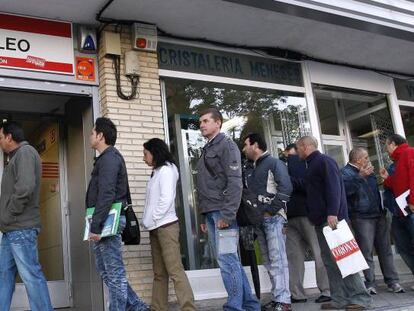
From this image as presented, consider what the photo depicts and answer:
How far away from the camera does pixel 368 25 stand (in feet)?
24.0

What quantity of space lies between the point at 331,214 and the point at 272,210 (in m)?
0.62

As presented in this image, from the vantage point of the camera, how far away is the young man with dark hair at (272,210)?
5.39 m

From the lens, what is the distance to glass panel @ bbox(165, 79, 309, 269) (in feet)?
22.3

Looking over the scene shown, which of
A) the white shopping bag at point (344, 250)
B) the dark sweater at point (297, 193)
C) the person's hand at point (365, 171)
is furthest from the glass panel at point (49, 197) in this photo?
the person's hand at point (365, 171)

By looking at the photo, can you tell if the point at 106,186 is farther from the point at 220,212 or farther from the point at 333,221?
the point at 333,221

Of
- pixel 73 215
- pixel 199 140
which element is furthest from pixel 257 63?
pixel 73 215

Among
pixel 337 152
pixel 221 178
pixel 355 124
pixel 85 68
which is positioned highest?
pixel 85 68

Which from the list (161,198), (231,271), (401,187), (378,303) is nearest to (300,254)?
(378,303)

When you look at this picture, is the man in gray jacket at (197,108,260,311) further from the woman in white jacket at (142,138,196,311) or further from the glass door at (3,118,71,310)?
the glass door at (3,118,71,310)

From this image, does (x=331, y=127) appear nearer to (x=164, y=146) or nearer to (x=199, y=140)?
(x=199, y=140)

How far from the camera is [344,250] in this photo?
206 inches

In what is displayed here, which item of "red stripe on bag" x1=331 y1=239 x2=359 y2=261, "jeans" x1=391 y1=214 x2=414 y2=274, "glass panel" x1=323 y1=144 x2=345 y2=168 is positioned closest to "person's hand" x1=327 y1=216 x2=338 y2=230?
"red stripe on bag" x1=331 y1=239 x2=359 y2=261

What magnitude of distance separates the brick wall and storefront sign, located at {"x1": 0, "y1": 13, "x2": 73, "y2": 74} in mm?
470

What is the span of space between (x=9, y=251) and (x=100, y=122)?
1492mm
